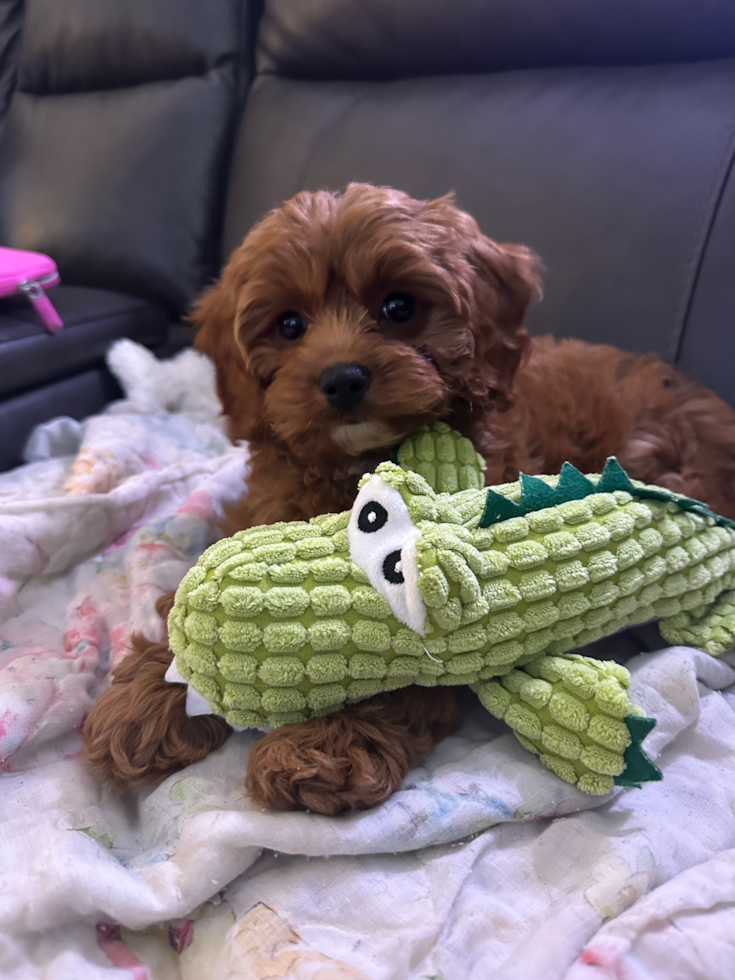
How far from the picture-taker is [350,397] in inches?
43.4

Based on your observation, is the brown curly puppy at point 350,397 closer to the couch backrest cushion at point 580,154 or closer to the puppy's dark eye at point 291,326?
the puppy's dark eye at point 291,326

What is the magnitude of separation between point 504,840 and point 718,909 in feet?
0.84

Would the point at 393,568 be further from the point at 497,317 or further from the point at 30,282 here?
the point at 30,282

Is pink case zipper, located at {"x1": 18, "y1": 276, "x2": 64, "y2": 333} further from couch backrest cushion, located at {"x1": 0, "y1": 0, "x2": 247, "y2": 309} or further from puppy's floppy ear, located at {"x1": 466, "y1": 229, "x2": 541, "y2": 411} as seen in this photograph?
puppy's floppy ear, located at {"x1": 466, "y1": 229, "x2": 541, "y2": 411}

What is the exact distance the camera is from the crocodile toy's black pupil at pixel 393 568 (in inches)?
34.6

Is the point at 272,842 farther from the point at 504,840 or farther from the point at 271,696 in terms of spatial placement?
the point at 504,840

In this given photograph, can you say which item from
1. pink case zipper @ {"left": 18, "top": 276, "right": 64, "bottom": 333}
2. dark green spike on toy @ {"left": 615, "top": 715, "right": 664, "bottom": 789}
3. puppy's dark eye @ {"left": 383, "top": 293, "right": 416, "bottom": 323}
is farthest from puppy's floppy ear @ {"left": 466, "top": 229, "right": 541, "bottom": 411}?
pink case zipper @ {"left": 18, "top": 276, "right": 64, "bottom": 333}

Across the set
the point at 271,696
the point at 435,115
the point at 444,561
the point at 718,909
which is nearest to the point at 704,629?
the point at 718,909

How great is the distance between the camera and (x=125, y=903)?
2.71 ft

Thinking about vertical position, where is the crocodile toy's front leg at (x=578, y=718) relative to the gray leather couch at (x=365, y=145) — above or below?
below

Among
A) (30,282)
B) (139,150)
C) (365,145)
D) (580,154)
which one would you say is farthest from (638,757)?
(139,150)

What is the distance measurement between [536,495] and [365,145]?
5.14 ft

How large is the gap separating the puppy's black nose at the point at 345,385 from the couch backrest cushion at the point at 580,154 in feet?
2.91

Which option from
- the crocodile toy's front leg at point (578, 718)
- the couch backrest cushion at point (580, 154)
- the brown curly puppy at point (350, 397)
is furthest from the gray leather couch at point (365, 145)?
the crocodile toy's front leg at point (578, 718)
